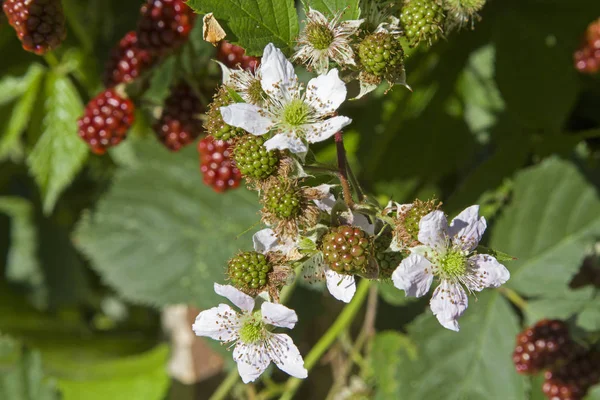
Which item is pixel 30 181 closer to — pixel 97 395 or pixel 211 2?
pixel 97 395

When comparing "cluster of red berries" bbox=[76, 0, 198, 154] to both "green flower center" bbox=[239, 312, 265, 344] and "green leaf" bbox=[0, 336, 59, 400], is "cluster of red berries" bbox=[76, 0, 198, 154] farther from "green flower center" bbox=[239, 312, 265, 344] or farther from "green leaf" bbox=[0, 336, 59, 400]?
"green leaf" bbox=[0, 336, 59, 400]

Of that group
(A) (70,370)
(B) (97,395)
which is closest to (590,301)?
(B) (97,395)

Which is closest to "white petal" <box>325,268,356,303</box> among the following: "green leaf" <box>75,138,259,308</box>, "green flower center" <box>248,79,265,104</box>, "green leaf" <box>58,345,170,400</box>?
"green flower center" <box>248,79,265,104</box>

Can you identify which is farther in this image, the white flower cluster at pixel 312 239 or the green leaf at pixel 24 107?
the green leaf at pixel 24 107

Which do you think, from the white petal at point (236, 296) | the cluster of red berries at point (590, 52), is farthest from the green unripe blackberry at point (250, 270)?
the cluster of red berries at point (590, 52)

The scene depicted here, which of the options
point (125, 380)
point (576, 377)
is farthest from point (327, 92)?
point (125, 380)

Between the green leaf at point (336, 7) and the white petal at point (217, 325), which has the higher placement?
the green leaf at point (336, 7)

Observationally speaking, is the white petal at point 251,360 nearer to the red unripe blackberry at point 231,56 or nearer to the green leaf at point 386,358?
the red unripe blackberry at point 231,56

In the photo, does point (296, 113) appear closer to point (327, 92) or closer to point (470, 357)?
point (327, 92)
